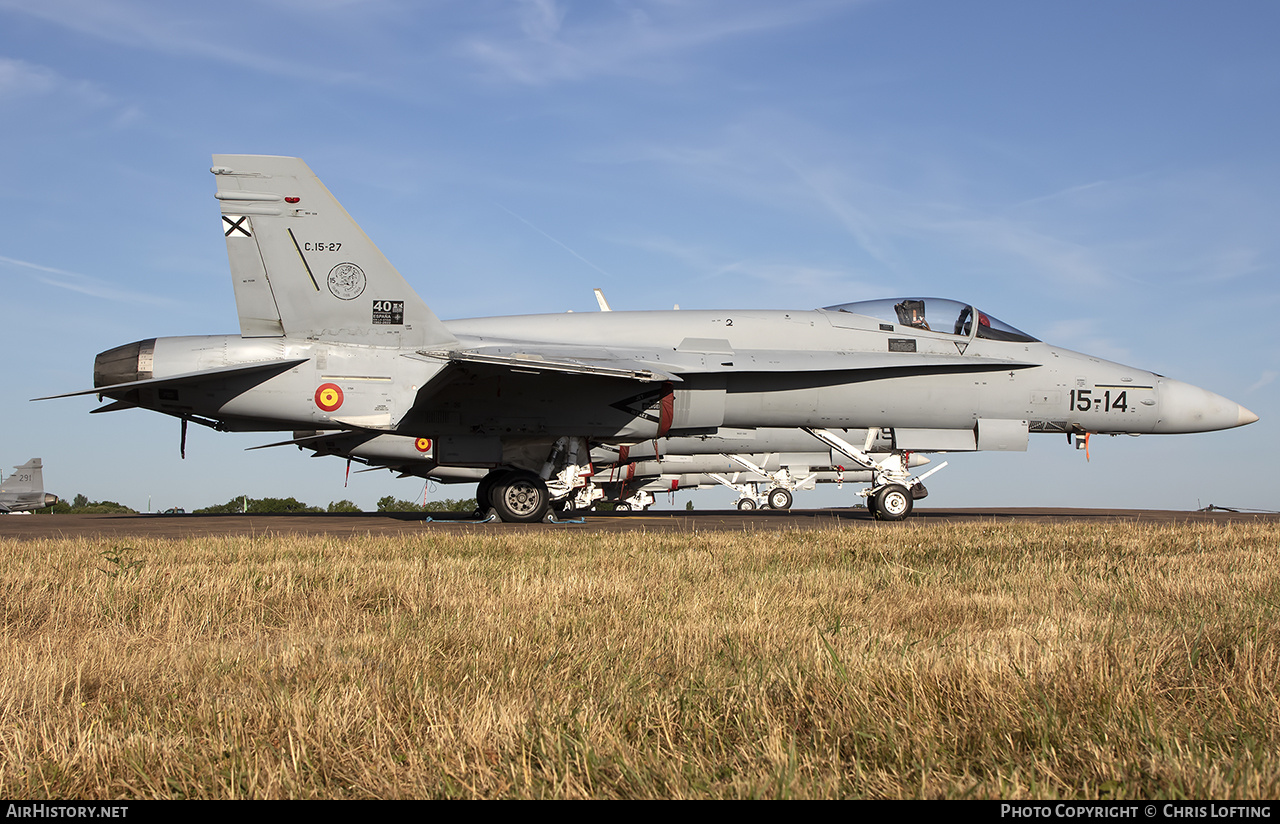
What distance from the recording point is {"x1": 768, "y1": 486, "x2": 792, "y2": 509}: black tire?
28453 mm

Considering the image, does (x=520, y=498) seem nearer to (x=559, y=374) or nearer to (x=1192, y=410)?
(x=559, y=374)

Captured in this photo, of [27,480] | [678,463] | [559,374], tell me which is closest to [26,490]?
[27,480]

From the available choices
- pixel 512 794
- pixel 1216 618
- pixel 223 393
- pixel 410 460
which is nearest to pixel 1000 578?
pixel 1216 618

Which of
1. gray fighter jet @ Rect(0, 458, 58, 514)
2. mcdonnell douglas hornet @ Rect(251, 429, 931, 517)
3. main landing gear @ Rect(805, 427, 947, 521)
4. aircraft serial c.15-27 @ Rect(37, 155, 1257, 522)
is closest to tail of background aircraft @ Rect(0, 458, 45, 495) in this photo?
gray fighter jet @ Rect(0, 458, 58, 514)

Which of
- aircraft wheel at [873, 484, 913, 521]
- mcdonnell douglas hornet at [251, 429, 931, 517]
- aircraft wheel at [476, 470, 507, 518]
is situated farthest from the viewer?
mcdonnell douglas hornet at [251, 429, 931, 517]

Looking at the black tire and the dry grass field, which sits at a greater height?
the black tire

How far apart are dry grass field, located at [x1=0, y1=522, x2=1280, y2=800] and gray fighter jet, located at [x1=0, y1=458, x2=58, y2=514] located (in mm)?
42105

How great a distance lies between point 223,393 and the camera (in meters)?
12.8

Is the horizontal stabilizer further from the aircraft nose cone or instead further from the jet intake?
the aircraft nose cone

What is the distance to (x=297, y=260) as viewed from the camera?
42.5 ft

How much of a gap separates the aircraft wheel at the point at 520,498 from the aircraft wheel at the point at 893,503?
6039 millimetres

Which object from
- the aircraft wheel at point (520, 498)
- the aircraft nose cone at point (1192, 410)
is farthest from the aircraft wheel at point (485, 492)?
the aircraft nose cone at point (1192, 410)

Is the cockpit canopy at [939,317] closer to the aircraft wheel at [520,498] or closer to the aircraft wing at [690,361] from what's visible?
the aircraft wing at [690,361]

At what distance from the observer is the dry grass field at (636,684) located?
6.99 feet
